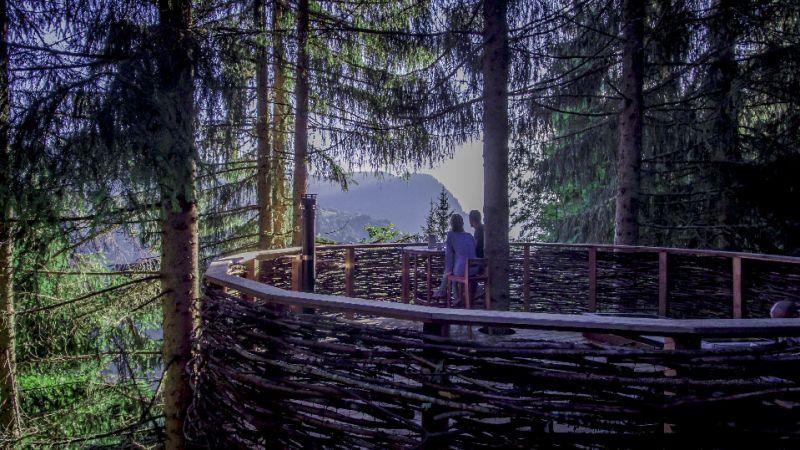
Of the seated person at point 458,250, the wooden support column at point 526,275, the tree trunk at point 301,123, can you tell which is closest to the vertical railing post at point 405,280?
the seated person at point 458,250

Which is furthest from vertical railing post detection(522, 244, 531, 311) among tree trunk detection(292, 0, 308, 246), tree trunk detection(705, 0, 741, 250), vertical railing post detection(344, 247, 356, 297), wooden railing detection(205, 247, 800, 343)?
wooden railing detection(205, 247, 800, 343)

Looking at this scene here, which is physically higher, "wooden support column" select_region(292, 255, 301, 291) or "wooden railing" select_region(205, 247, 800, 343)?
"wooden railing" select_region(205, 247, 800, 343)

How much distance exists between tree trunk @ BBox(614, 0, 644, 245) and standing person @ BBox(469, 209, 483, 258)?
8.47ft

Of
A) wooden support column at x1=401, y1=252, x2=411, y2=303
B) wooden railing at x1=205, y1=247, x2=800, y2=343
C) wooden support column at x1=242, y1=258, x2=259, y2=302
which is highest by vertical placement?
wooden railing at x1=205, y1=247, x2=800, y2=343

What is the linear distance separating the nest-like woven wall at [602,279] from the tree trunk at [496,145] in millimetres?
1774

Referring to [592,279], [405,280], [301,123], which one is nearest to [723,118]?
[592,279]

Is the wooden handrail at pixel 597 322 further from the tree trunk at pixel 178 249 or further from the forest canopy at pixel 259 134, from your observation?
the tree trunk at pixel 178 249

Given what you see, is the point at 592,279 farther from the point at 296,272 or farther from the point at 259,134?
the point at 259,134

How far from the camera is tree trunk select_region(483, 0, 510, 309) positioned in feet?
19.1

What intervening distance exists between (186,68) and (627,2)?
20.9 ft

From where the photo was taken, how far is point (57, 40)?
4891 mm

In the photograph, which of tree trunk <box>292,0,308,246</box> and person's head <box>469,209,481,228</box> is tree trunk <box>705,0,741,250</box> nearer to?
person's head <box>469,209,481,228</box>

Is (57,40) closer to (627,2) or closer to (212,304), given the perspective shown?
(212,304)

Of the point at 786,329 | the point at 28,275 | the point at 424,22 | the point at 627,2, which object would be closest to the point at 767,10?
the point at 627,2
